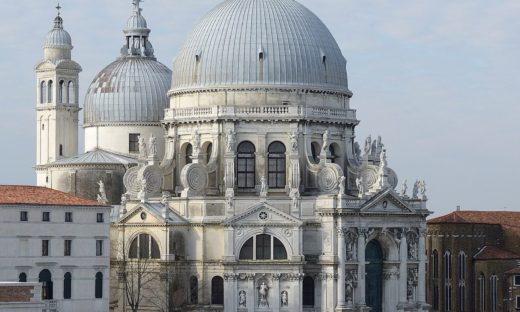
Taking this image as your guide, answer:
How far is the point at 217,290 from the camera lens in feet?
366

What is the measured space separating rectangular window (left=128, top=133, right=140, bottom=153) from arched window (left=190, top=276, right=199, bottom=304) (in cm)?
1529

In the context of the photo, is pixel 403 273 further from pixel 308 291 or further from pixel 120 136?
pixel 120 136

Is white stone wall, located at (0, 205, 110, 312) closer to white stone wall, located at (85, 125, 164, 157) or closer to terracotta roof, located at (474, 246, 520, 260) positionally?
white stone wall, located at (85, 125, 164, 157)

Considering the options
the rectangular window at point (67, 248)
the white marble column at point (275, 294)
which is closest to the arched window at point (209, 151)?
the white marble column at point (275, 294)

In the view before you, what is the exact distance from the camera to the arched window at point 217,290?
111438mm

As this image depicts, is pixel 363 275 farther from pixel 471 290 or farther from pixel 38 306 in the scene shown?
pixel 38 306

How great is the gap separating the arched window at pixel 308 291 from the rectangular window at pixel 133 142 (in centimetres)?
1827

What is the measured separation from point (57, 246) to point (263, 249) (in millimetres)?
13251

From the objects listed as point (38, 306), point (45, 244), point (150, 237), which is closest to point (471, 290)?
point (150, 237)

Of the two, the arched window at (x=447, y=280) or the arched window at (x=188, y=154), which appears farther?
the arched window at (x=447, y=280)

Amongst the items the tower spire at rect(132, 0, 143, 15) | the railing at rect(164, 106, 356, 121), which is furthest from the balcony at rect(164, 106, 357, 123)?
the tower spire at rect(132, 0, 143, 15)

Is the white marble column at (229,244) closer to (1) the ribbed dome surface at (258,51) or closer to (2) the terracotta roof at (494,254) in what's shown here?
(1) the ribbed dome surface at (258,51)

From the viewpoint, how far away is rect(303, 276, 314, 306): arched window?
112m

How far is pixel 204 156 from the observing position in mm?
116188
